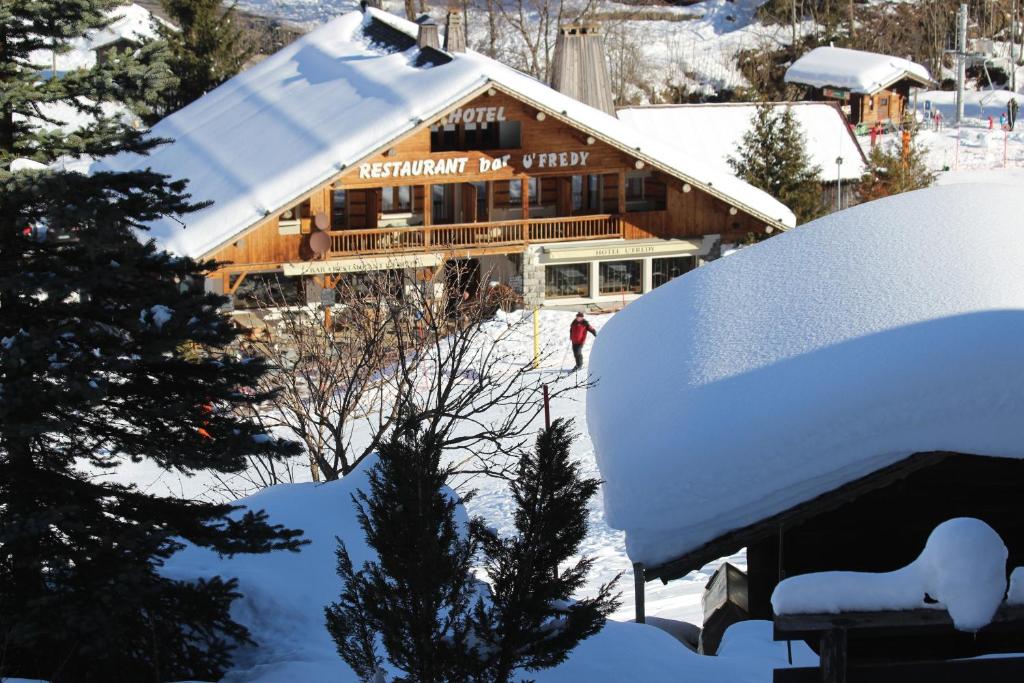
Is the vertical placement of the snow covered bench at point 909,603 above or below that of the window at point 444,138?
below

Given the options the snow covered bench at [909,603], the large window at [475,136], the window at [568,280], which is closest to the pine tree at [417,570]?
the snow covered bench at [909,603]

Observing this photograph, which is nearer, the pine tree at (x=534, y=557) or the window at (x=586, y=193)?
the pine tree at (x=534, y=557)

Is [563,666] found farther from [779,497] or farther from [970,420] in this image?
[970,420]

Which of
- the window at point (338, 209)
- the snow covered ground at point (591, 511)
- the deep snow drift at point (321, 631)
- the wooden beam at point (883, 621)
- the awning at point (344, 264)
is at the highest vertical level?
the wooden beam at point (883, 621)

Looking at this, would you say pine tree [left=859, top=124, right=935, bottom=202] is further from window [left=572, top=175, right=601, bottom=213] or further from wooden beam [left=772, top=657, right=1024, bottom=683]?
wooden beam [left=772, top=657, right=1024, bottom=683]

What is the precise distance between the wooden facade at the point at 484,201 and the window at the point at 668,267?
1019 mm

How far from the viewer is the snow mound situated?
5.67 m

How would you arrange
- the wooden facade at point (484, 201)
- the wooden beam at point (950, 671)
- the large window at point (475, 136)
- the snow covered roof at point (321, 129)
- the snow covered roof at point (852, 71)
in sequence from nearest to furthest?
1. the wooden beam at point (950, 671)
2. the snow covered roof at point (321, 129)
3. the wooden facade at point (484, 201)
4. the large window at point (475, 136)
5. the snow covered roof at point (852, 71)

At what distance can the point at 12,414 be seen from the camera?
8758 millimetres

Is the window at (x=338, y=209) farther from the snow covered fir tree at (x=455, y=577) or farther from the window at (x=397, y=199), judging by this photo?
the snow covered fir tree at (x=455, y=577)

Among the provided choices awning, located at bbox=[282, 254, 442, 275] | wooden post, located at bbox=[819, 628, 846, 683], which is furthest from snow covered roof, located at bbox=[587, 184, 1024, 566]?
awning, located at bbox=[282, 254, 442, 275]

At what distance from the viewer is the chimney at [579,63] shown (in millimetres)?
40188

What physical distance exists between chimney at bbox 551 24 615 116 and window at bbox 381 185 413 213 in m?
7.67

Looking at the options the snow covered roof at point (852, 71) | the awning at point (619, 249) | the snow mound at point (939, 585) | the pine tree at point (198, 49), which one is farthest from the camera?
the snow covered roof at point (852, 71)
